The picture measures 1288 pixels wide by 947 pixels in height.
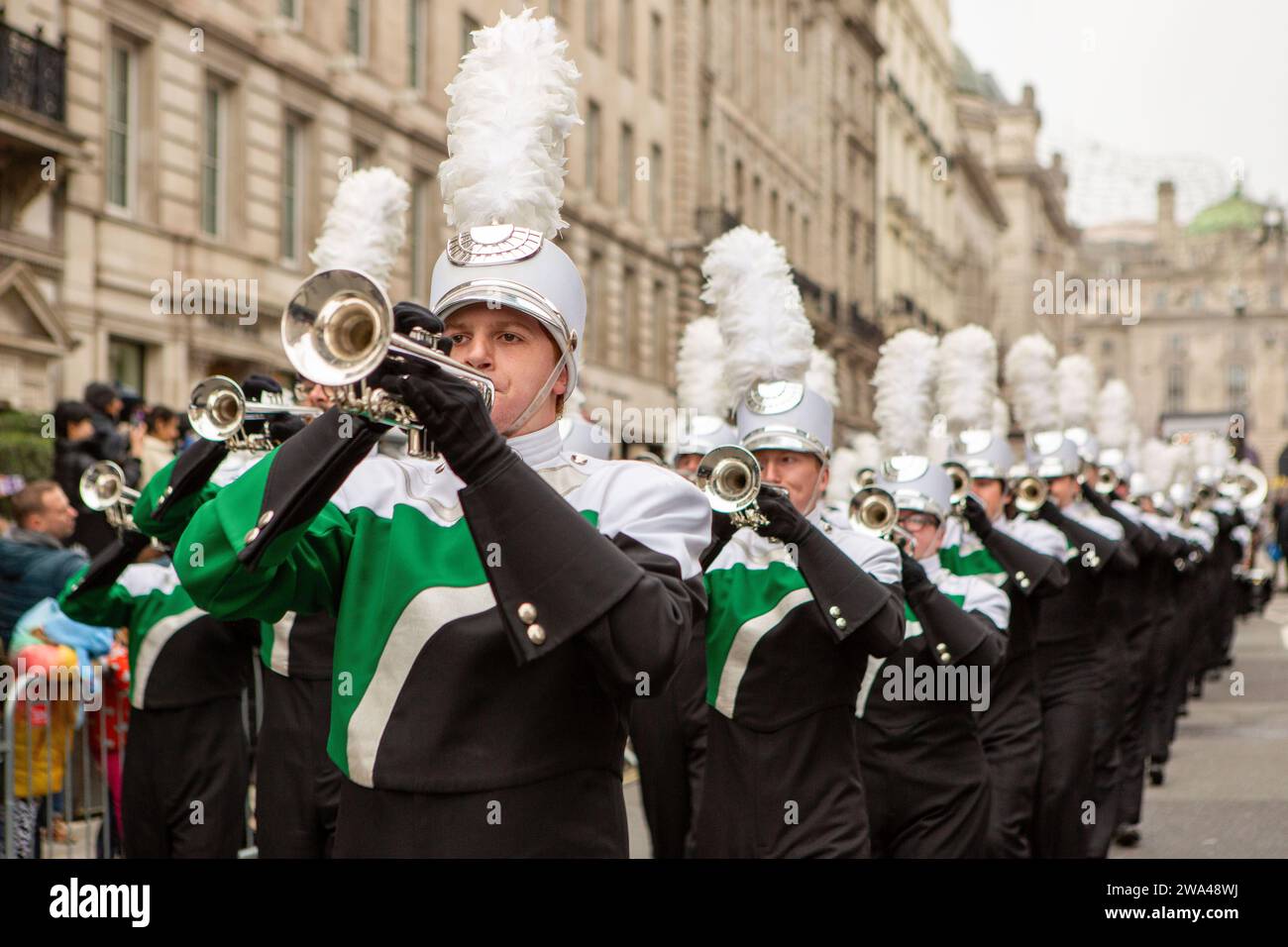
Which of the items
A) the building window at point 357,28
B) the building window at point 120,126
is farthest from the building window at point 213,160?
the building window at point 357,28

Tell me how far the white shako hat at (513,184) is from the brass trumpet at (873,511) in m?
3.13

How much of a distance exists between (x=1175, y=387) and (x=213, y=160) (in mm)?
138862

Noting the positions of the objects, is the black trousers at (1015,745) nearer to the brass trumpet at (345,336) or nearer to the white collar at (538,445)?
the white collar at (538,445)

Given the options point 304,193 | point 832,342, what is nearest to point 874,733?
point 304,193

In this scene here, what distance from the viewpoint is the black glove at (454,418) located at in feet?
9.89

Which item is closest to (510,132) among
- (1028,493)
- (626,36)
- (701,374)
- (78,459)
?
(701,374)

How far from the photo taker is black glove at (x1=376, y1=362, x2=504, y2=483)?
3.01m

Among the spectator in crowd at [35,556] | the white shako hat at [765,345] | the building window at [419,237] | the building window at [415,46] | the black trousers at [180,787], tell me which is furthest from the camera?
the building window at [415,46]

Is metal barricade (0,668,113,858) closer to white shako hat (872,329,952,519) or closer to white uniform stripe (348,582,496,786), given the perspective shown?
white shako hat (872,329,952,519)

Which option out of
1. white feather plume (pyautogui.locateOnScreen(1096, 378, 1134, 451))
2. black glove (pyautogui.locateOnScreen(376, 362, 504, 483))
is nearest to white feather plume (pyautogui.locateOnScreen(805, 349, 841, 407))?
black glove (pyautogui.locateOnScreen(376, 362, 504, 483))

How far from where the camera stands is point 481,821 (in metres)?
3.42
